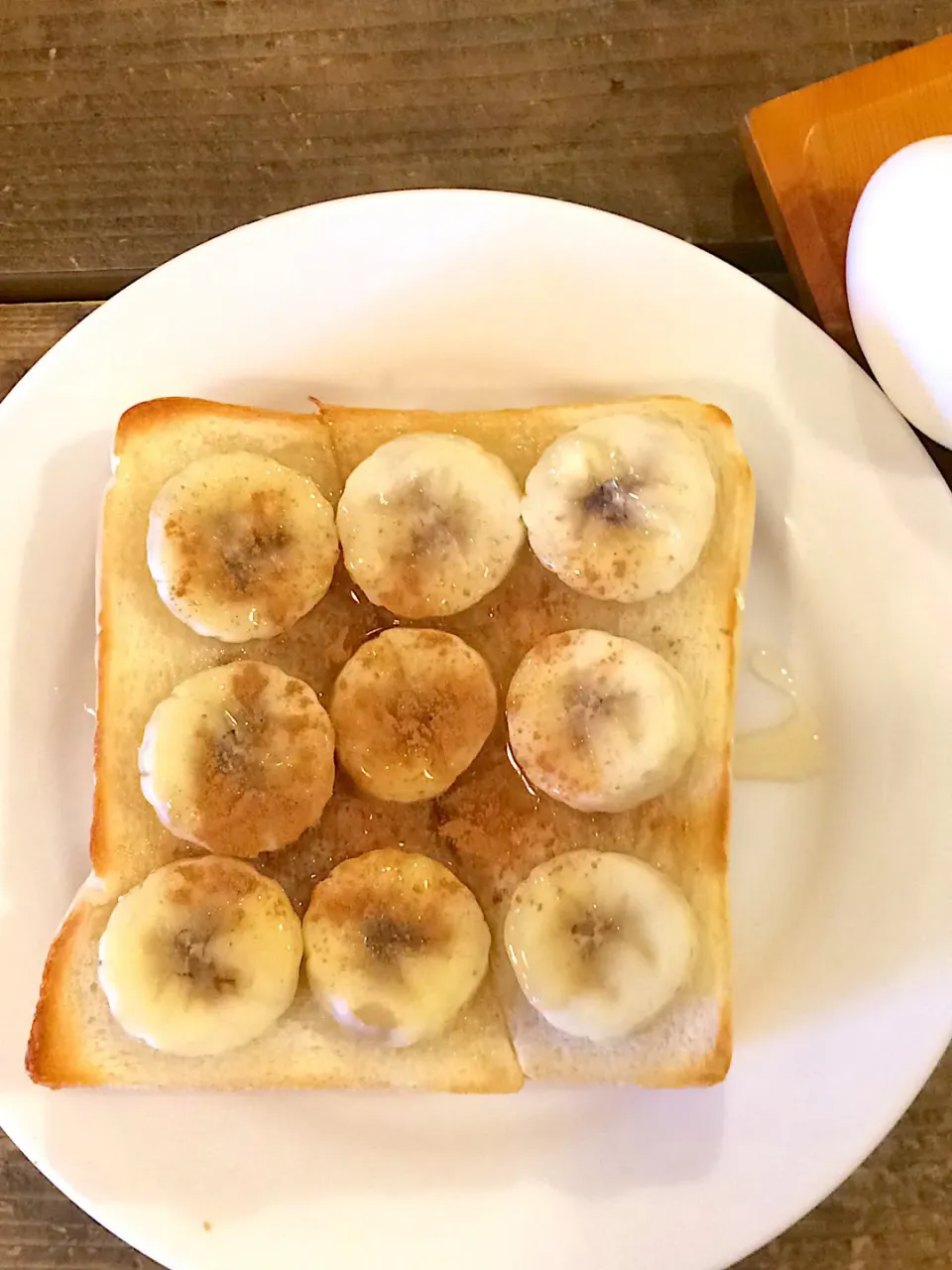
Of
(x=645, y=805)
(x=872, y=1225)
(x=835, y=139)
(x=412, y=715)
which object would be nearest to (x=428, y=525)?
(x=412, y=715)

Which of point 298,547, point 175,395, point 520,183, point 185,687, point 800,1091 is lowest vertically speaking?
point 800,1091

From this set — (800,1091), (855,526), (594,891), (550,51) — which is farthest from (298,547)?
(800,1091)

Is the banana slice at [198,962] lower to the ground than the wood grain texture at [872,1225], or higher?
higher

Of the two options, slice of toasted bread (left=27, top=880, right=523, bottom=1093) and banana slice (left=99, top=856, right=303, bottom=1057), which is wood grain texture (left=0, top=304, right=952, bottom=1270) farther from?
banana slice (left=99, top=856, right=303, bottom=1057)

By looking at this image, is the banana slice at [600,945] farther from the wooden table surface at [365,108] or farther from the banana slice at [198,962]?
the wooden table surface at [365,108]

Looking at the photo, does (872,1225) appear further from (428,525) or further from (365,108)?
(365,108)

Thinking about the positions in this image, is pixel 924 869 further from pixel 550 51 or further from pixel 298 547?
pixel 550 51

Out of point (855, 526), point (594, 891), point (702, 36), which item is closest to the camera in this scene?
point (594, 891)

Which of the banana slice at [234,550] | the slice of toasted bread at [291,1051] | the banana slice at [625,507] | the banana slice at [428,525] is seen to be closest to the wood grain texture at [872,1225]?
the slice of toasted bread at [291,1051]
